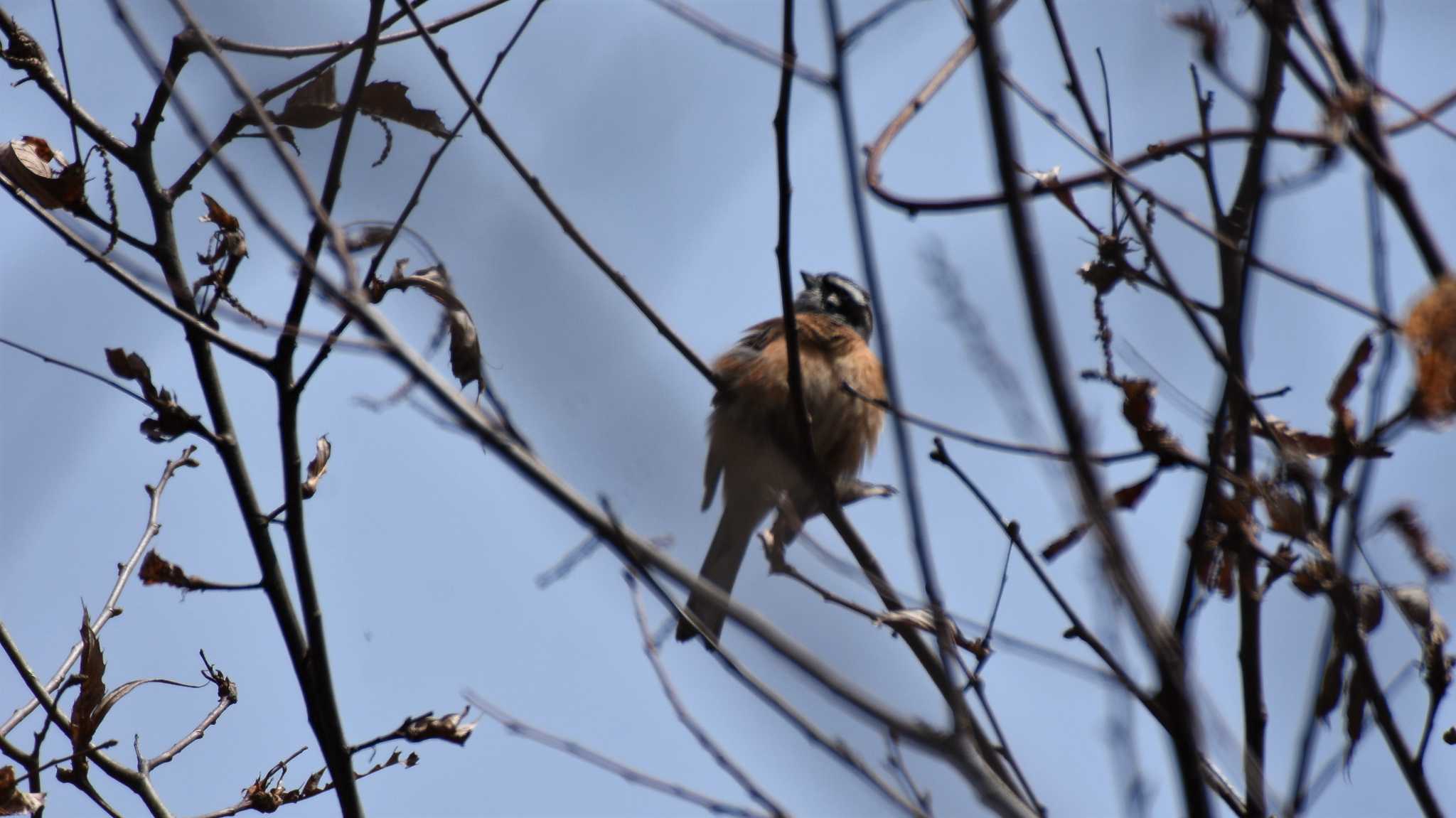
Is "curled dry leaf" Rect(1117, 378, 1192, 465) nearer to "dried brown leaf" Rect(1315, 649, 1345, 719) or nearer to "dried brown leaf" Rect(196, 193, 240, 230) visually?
"dried brown leaf" Rect(1315, 649, 1345, 719)

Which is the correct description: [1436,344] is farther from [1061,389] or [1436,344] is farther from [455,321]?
[455,321]

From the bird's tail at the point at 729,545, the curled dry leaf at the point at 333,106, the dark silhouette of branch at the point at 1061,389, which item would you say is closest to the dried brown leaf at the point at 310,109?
the curled dry leaf at the point at 333,106

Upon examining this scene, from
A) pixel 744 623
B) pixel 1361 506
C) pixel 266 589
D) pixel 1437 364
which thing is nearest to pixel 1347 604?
pixel 1361 506

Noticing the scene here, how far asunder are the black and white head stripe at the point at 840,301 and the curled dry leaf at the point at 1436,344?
482cm

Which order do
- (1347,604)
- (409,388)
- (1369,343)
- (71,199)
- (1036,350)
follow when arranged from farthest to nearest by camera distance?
(71,199) < (409,388) < (1369,343) < (1347,604) < (1036,350)

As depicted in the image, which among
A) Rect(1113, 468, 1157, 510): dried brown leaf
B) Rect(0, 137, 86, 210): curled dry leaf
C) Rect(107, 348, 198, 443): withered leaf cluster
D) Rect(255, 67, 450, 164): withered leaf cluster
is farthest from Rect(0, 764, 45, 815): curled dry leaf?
Rect(1113, 468, 1157, 510): dried brown leaf

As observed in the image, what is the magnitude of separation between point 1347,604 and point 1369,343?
602 mm

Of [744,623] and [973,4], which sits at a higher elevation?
[973,4]

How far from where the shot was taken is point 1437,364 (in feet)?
6.23

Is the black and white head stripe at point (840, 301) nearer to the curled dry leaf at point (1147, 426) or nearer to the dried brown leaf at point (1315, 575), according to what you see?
the curled dry leaf at point (1147, 426)

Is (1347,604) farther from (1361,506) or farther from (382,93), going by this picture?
(382,93)

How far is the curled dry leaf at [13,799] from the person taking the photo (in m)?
3.04

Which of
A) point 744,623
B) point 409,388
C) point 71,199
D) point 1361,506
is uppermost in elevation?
point 71,199

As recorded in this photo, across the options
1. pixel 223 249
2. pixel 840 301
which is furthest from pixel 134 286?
pixel 840 301
